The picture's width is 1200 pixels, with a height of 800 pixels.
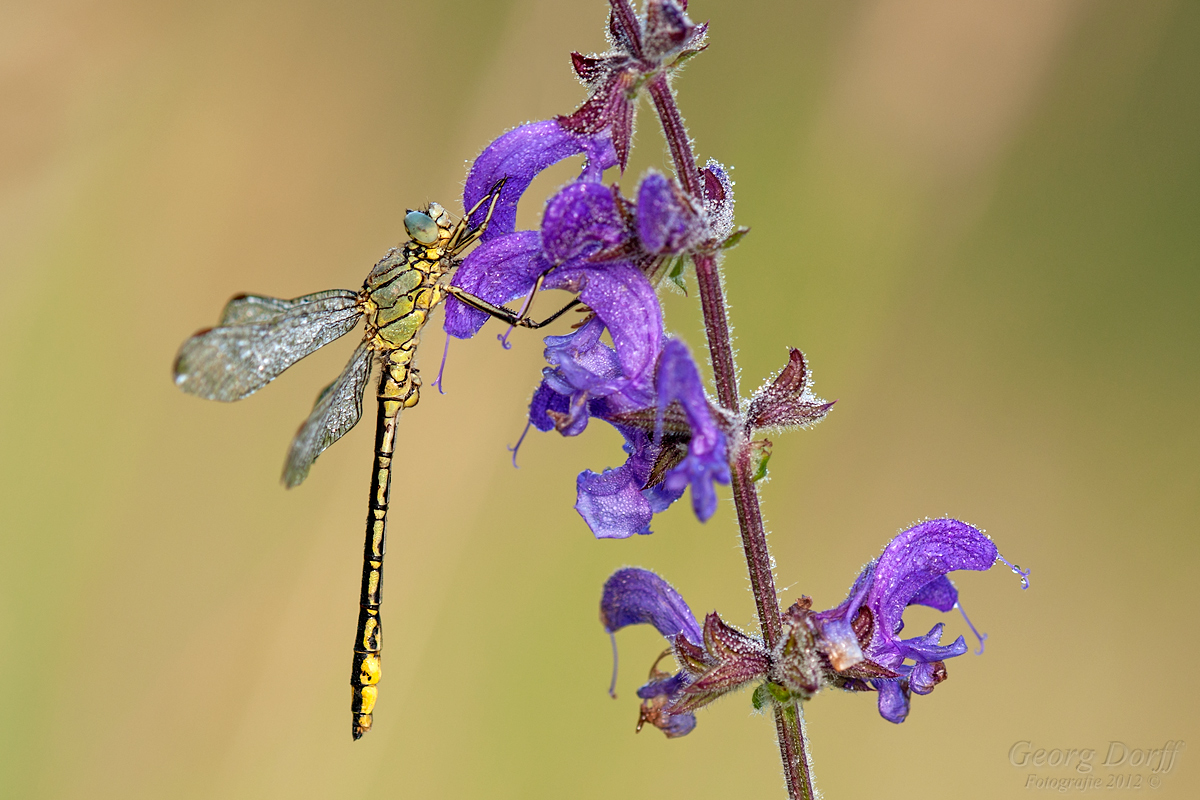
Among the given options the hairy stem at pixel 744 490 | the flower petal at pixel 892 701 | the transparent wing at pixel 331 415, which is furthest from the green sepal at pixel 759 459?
the transparent wing at pixel 331 415

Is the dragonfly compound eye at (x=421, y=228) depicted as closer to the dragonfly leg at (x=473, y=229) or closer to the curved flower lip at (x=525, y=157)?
the dragonfly leg at (x=473, y=229)

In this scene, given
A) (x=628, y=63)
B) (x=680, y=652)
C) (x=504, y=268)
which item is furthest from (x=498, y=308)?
(x=680, y=652)

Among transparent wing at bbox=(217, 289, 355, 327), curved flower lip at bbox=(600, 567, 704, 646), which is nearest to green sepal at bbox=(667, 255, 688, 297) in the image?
curved flower lip at bbox=(600, 567, 704, 646)

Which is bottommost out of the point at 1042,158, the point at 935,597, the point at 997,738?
the point at 935,597

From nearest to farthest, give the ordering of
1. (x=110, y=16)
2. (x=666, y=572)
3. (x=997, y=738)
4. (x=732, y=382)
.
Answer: (x=732, y=382) → (x=997, y=738) → (x=666, y=572) → (x=110, y=16)

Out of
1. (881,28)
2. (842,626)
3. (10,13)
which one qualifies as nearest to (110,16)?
(10,13)

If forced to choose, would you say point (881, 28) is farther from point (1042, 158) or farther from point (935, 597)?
point (935, 597)

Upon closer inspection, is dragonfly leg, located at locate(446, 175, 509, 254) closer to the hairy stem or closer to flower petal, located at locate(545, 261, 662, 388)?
flower petal, located at locate(545, 261, 662, 388)

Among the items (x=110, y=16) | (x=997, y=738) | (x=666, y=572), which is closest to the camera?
(x=997, y=738)
